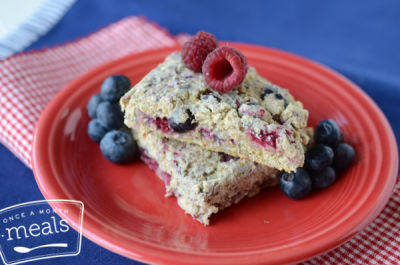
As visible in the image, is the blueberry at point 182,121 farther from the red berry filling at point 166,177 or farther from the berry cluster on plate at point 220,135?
the red berry filling at point 166,177

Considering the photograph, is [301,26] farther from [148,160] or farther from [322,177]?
[148,160]

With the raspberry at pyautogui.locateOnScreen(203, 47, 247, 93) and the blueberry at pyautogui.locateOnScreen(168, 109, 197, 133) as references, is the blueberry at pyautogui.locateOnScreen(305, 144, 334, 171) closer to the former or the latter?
the raspberry at pyautogui.locateOnScreen(203, 47, 247, 93)

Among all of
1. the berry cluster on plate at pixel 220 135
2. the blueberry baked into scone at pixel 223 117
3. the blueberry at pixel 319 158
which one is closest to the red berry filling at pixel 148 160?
the berry cluster on plate at pixel 220 135

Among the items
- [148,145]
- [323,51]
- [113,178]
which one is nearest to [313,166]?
[148,145]

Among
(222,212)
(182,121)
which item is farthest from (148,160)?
(222,212)
